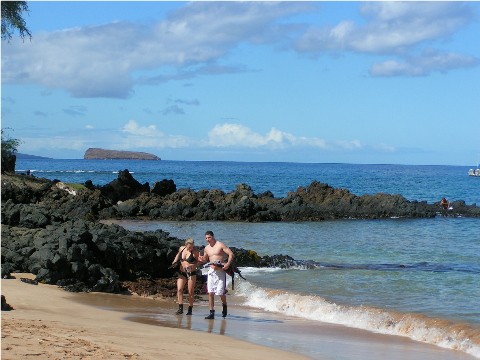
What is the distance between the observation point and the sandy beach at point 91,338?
720cm

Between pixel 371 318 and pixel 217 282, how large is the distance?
3.13 m

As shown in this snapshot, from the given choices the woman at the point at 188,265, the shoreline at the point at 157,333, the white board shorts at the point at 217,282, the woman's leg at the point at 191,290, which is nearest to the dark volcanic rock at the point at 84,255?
the shoreline at the point at 157,333

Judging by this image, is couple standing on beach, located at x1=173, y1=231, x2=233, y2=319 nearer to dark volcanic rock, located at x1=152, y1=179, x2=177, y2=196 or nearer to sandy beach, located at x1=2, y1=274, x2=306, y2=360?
sandy beach, located at x1=2, y1=274, x2=306, y2=360

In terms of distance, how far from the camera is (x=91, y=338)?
821 centimetres

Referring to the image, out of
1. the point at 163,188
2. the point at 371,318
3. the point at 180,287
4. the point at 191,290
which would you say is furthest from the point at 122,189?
the point at 371,318

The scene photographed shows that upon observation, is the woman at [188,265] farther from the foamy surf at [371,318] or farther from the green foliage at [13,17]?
the green foliage at [13,17]

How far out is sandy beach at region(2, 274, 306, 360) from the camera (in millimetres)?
7195

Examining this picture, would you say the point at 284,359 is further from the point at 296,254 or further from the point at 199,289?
the point at 296,254

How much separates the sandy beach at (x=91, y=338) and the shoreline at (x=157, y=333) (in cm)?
1

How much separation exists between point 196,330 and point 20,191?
24602 millimetres

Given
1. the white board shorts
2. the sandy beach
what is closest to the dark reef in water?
the sandy beach

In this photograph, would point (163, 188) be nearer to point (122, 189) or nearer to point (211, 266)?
point (122, 189)

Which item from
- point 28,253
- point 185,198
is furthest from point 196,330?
point 185,198

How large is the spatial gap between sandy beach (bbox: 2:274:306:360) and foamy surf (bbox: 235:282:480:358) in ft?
11.1
